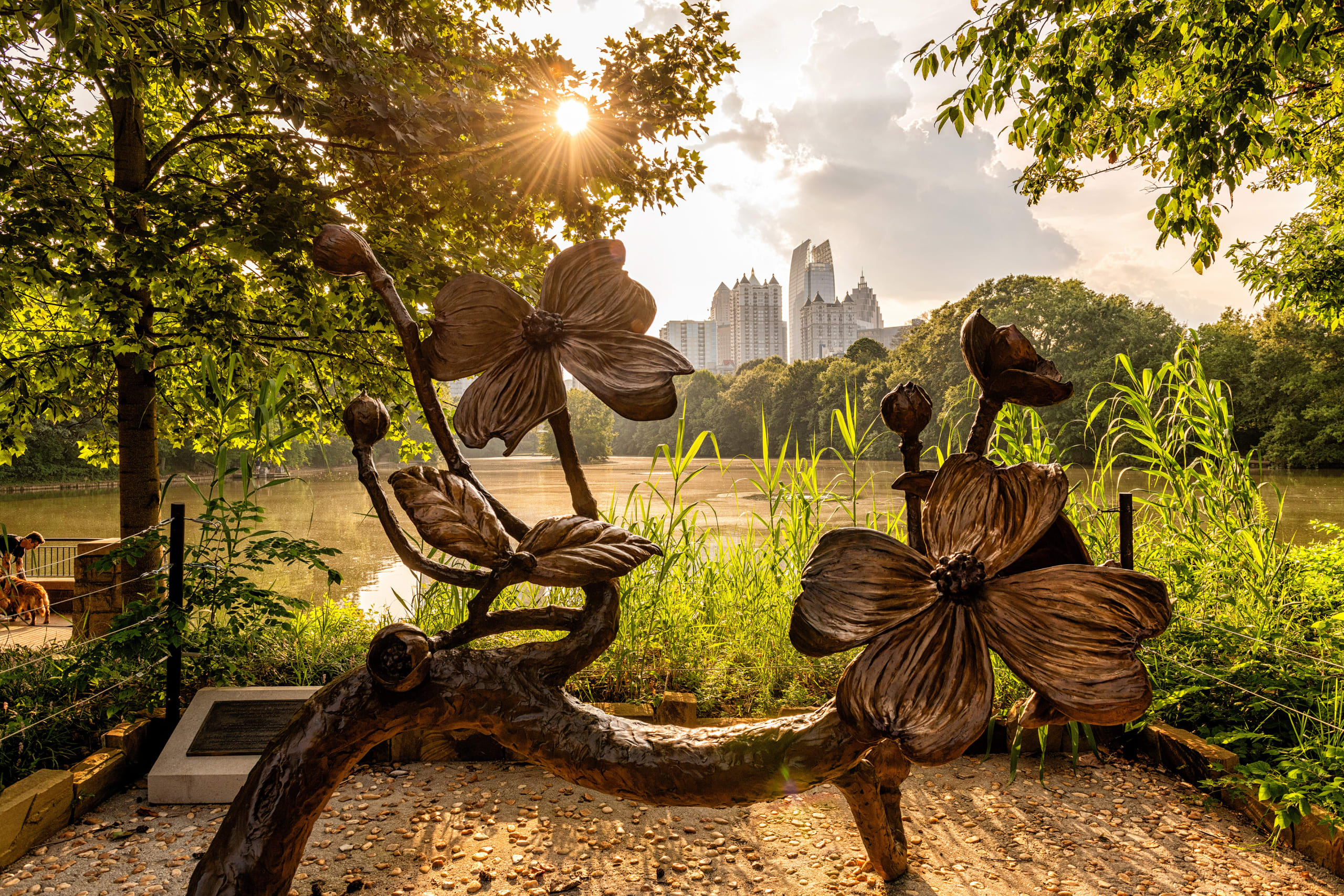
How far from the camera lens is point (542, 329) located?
0.82 meters

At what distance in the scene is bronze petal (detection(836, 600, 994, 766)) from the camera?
1.84ft

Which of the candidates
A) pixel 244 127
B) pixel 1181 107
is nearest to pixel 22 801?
pixel 244 127

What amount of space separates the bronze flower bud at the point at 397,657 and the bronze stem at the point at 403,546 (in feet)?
0.20

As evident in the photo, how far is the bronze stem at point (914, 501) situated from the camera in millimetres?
700

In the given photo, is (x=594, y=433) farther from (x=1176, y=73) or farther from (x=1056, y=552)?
(x=1056, y=552)

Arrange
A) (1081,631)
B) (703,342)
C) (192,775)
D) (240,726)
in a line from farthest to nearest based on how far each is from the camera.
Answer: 1. (703,342)
2. (240,726)
3. (192,775)
4. (1081,631)

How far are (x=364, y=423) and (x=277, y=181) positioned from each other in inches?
131

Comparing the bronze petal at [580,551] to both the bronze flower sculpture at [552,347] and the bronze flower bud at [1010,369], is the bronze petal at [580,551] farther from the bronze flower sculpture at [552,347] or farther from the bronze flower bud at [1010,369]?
the bronze flower bud at [1010,369]

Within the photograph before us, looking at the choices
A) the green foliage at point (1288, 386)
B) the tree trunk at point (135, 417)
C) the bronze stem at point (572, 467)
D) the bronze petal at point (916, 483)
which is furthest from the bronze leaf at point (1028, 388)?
the green foliage at point (1288, 386)

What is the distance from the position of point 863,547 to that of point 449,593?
9.42 feet

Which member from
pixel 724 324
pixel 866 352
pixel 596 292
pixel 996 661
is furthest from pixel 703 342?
pixel 596 292

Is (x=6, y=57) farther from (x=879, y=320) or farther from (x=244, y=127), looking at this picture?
(x=879, y=320)

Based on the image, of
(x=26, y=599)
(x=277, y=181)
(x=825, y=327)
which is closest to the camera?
(x=277, y=181)

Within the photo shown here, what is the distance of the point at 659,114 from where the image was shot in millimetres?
3826
